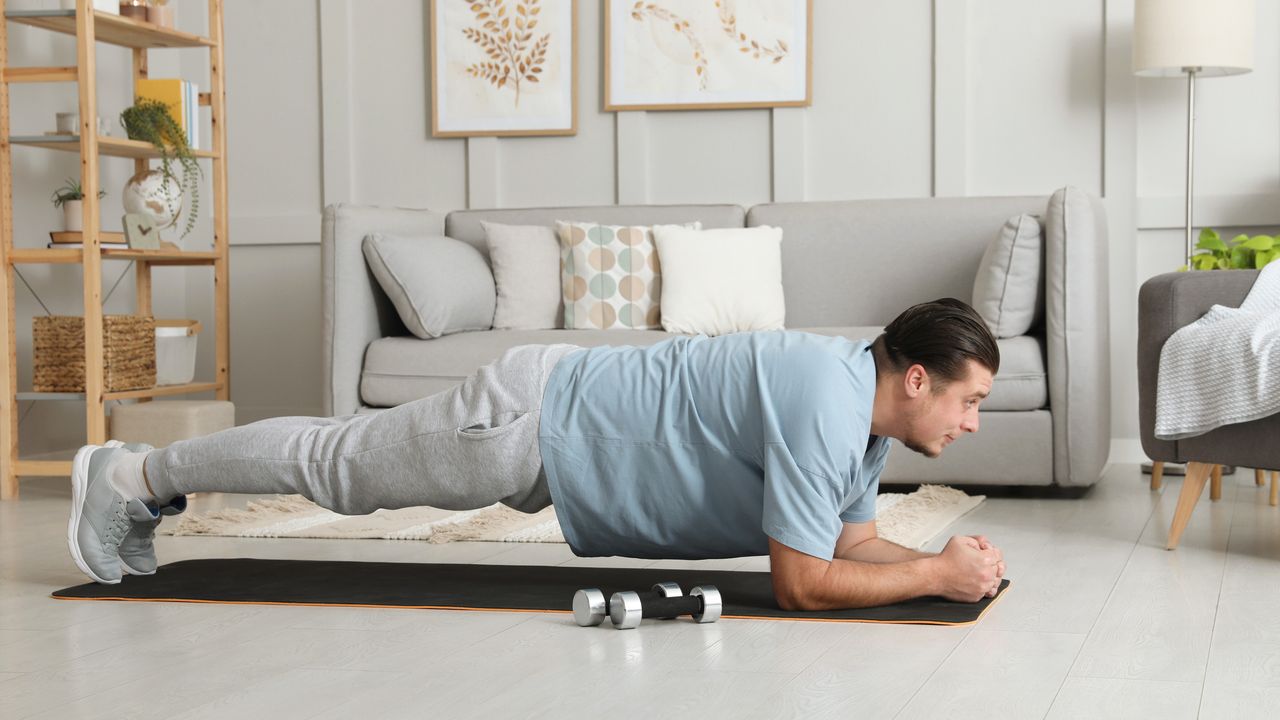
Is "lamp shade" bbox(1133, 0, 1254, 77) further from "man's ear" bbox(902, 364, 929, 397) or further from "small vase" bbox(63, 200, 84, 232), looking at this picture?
"small vase" bbox(63, 200, 84, 232)

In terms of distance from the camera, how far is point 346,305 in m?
4.11

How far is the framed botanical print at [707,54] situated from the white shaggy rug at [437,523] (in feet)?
5.96

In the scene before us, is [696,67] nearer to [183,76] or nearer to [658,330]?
[658,330]

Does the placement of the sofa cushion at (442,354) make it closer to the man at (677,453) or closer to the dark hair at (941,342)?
the man at (677,453)

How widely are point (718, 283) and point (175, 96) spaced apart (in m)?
1.91

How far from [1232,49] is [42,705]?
3.78 m

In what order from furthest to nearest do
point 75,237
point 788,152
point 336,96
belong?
point 336,96 → point 788,152 → point 75,237

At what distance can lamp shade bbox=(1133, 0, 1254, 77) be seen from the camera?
408 centimetres

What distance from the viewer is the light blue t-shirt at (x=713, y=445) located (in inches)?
79.5

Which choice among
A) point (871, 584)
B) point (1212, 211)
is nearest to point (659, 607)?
point (871, 584)

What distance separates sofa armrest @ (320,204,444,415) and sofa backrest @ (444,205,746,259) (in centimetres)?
52

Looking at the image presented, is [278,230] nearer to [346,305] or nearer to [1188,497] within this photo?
[346,305]

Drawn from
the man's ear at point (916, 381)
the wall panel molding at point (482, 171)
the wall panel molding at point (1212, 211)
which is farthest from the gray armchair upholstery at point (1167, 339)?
the wall panel molding at point (482, 171)

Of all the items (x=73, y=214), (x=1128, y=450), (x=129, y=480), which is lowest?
(x=1128, y=450)
